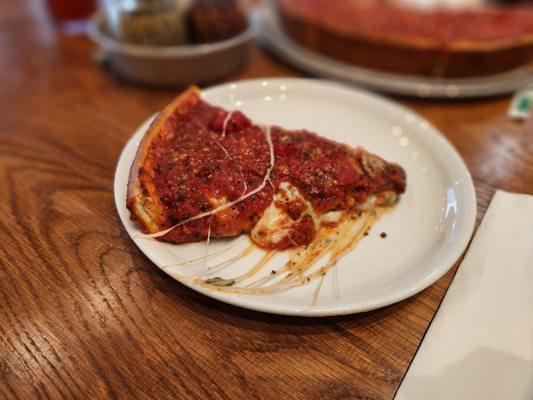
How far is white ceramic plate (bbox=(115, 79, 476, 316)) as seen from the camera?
129 cm

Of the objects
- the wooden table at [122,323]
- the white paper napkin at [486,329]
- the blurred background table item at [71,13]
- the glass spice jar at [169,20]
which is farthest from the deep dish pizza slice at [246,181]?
the blurred background table item at [71,13]

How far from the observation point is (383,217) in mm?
1660

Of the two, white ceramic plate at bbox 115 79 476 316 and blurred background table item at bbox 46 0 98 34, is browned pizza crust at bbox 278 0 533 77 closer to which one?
white ceramic plate at bbox 115 79 476 316

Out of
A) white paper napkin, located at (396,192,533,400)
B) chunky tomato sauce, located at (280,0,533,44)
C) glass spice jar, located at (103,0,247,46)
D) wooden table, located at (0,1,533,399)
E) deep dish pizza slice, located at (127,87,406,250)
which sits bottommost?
white paper napkin, located at (396,192,533,400)

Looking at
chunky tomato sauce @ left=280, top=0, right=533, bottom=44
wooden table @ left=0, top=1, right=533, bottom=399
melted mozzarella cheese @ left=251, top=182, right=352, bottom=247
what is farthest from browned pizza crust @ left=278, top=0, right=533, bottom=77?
melted mozzarella cheese @ left=251, top=182, right=352, bottom=247

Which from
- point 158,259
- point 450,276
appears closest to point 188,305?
point 158,259

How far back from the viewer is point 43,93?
2.47m

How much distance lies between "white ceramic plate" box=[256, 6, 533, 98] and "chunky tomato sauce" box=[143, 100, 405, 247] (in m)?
1.00

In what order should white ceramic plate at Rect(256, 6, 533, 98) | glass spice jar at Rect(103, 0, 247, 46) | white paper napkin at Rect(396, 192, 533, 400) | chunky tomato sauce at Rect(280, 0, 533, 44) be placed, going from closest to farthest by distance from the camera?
white paper napkin at Rect(396, 192, 533, 400), glass spice jar at Rect(103, 0, 247, 46), white ceramic plate at Rect(256, 6, 533, 98), chunky tomato sauce at Rect(280, 0, 533, 44)

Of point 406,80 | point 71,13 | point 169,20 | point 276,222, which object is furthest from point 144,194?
point 71,13

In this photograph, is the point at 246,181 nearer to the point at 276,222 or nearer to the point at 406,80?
the point at 276,222

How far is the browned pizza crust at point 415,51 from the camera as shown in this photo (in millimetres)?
2479

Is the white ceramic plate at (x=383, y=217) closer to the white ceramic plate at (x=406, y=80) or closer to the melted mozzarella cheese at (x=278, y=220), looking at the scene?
the melted mozzarella cheese at (x=278, y=220)

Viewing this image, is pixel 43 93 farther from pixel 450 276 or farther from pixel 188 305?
pixel 450 276
